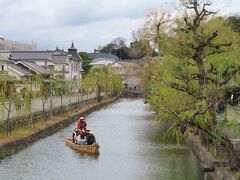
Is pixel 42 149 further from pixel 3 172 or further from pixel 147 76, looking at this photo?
pixel 147 76

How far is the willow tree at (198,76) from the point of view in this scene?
1416 cm

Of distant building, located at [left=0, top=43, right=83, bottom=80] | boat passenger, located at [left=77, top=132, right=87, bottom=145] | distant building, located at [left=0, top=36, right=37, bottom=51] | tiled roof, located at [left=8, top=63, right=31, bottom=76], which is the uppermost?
distant building, located at [left=0, top=36, right=37, bottom=51]

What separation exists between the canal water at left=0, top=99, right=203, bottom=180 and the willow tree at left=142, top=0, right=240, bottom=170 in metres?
1.72

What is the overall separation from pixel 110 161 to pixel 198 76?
6149 mm

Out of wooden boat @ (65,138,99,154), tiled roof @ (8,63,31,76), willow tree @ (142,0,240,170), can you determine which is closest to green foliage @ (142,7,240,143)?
willow tree @ (142,0,240,170)

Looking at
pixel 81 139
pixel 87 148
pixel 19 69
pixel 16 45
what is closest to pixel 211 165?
pixel 87 148

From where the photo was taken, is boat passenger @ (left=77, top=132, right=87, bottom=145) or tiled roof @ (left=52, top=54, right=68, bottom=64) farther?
tiled roof @ (left=52, top=54, right=68, bottom=64)

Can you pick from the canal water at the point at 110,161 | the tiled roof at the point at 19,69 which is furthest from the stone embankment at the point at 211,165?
the tiled roof at the point at 19,69

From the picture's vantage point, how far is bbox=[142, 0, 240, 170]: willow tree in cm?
1416

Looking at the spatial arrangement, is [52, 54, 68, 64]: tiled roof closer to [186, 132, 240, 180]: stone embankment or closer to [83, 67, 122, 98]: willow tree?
[83, 67, 122, 98]: willow tree

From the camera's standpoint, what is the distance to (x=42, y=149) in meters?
23.9

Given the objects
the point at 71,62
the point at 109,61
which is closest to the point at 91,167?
the point at 71,62

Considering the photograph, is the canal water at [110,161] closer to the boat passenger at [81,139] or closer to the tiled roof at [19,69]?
the boat passenger at [81,139]

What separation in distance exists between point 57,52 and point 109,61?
34.2m
